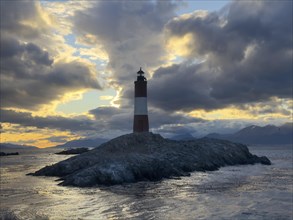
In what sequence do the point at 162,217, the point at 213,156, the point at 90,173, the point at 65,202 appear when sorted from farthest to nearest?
the point at 213,156
the point at 90,173
the point at 65,202
the point at 162,217

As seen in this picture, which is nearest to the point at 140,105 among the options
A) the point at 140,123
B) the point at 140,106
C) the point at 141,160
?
the point at 140,106

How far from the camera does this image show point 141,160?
4822cm

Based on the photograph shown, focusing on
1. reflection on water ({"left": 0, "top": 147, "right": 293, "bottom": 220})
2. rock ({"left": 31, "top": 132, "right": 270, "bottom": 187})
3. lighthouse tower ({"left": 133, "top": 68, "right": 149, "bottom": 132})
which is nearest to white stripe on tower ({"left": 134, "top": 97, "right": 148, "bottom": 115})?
lighthouse tower ({"left": 133, "top": 68, "right": 149, "bottom": 132})

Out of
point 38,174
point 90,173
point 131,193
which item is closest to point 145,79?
point 38,174

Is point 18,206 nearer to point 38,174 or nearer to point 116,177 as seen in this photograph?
point 116,177

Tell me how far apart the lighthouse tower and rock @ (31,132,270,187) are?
2900 mm

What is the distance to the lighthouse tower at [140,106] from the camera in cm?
6688

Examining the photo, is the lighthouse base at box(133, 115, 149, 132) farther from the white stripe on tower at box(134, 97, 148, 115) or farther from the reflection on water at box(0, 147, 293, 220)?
the reflection on water at box(0, 147, 293, 220)

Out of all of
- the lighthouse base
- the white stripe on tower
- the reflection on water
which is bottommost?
the reflection on water

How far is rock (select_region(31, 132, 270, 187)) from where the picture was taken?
139ft

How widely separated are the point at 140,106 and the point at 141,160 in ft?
65.1

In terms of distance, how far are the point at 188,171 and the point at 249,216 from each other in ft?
104

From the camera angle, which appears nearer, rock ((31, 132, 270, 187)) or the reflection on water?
the reflection on water

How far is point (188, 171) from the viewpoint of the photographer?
56219 millimetres
